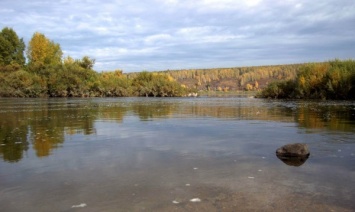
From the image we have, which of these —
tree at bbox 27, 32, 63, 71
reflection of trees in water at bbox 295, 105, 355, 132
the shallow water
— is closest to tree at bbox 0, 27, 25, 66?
tree at bbox 27, 32, 63, 71

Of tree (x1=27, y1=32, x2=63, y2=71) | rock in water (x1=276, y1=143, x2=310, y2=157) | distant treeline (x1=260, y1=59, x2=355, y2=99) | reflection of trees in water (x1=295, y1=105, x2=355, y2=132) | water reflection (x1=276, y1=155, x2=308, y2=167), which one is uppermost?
tree (x1=27, y1=32, x2=63, y2=71)

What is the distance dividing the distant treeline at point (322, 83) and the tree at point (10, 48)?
257 ft

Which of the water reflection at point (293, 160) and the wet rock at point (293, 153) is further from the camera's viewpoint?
the wet rock at point (293, 153)

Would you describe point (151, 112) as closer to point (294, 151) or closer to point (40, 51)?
point (294, 151)

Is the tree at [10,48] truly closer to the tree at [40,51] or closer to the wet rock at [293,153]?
the tree at [40,51]

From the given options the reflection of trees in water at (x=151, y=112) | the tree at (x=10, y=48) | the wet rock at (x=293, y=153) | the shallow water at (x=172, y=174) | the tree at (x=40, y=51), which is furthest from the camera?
the tree at (x=10, y=48)

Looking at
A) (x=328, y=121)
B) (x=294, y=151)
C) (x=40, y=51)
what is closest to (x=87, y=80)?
(x=40, y=51)

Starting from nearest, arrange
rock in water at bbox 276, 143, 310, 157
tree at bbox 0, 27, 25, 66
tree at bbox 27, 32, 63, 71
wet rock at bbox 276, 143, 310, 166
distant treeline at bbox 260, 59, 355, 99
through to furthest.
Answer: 1. wet rock at bbox 276, 143, 310, 166
2. rock in water at bbox 276, 143, 310, 157
3. distant treeline at bbox 260, 59, 355, 99
4. tree at bbox 27, 32, 63, 71
5. tree at bbox 0, 27, 25, 66

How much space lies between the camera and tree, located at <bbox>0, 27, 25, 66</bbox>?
10362cm

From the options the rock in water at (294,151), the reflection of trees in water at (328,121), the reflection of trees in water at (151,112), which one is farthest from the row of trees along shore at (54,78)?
the rock in water at (294,151)

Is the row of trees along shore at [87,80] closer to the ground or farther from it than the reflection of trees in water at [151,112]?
farther from it

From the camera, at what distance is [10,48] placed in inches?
4144

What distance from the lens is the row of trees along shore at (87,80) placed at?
62.5 metres

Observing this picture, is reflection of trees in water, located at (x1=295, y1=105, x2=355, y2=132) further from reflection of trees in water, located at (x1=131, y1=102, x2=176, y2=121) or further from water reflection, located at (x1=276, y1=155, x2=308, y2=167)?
reflection of trees in water, located at (x1=131, y1=102, x2=176, y2=121)
